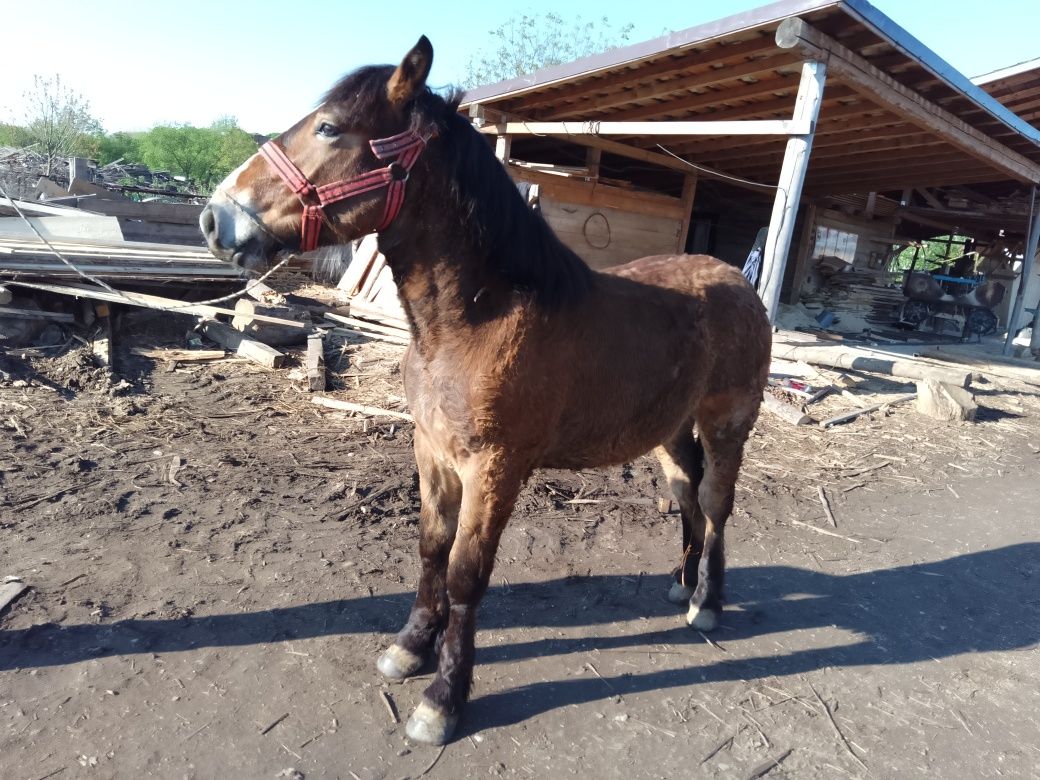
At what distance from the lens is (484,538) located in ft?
8.08

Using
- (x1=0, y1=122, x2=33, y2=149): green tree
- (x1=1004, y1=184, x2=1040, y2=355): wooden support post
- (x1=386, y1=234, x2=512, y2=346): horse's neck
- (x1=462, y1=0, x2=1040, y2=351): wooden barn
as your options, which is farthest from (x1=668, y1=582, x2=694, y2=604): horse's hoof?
(x1=0, y1=122, x2=33, y2=149): green tree

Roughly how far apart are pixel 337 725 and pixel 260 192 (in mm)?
2000

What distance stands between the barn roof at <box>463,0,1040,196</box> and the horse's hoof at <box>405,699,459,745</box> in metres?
6.02

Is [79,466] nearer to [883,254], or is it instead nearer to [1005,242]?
[883,254]

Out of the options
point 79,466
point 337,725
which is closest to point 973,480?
point 337,725

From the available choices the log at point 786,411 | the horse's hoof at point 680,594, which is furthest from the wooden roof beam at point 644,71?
the horse's hoof at point 680,594

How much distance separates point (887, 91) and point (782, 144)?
12.0 ft

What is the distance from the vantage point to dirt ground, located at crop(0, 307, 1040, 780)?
2439mm

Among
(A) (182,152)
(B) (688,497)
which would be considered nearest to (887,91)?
(B) (688,497)

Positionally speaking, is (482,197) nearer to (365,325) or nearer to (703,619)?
(703,619)

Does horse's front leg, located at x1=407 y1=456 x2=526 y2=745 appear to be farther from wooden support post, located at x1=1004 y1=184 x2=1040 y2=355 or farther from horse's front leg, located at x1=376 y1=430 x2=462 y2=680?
wooden support post, located at x1=1004 y1=184 x2=1040 y2=355

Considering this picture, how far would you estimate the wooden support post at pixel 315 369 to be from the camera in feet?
21.0

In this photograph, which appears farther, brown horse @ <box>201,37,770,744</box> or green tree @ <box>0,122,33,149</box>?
green tree @ <box>0,122,33,149</box>

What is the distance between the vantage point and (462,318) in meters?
2.36
